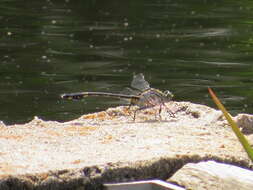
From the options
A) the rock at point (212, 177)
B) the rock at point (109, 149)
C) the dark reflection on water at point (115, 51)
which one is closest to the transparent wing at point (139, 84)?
the rock at point (109, 149)

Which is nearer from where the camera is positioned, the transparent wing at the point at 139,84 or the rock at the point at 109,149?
the rock at the point at 109,149

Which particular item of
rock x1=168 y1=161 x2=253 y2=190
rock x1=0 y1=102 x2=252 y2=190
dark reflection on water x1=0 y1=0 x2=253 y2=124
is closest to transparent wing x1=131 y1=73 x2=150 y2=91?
rock x1=0 y1=102 x2=252 y2=190

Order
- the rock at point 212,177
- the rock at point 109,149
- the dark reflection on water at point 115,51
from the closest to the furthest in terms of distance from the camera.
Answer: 1. the rock at point 212,177
2. the rock at point 109,149
3. the dark reflection on water at point 115,51

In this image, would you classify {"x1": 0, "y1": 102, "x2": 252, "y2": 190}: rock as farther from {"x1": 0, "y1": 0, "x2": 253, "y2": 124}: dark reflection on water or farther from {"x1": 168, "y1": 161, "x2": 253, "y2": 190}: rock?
{"x1": 0, "y1": 0, "x2": 253, "y2": 124}: dark reflection on water

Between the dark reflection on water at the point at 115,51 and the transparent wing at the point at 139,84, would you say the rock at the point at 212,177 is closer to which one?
the transparent wing at the point at 139,84

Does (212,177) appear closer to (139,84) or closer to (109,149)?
(109,149)

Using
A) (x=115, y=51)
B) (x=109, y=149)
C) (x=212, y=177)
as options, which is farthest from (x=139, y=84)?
(x=115, y=51)
